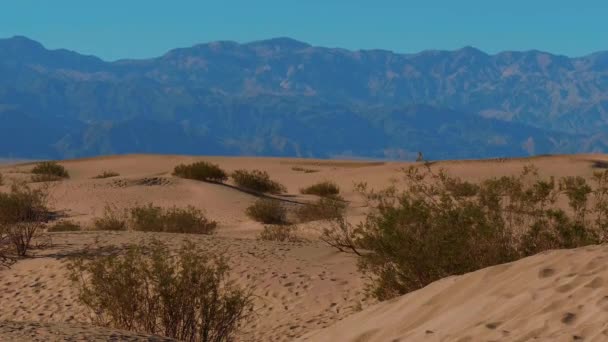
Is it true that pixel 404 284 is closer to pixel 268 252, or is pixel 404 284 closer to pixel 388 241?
pixel 388 241

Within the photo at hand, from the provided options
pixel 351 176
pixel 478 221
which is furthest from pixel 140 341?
pixel 351 176

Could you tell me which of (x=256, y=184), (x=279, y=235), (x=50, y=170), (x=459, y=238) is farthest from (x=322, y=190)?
(x=459, y=238)

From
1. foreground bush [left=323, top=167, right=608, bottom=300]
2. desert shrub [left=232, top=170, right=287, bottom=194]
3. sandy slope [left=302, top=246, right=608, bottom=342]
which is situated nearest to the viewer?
sandy slope [left=302, top=246, right=608, bottom=342]

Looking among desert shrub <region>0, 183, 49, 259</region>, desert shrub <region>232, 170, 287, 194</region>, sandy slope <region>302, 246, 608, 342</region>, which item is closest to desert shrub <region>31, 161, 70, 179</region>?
desert shrub <region>232, 170, 287, 194</region>

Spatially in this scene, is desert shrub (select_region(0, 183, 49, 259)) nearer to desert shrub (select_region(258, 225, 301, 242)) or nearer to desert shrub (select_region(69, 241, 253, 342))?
desert shrub (select_region(258, 225, 301, 242))

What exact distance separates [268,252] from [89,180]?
18.7m

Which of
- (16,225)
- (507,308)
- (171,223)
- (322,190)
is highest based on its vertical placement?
(16,225)

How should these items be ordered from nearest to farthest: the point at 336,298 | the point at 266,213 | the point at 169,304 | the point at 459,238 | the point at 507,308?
the point at 507,308 → the point at 169,304 → the point at 459,238 → the point at 336,298 → the point at 266,213

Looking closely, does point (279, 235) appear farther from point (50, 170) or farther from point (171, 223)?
point (50, 170)

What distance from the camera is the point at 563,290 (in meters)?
6.55

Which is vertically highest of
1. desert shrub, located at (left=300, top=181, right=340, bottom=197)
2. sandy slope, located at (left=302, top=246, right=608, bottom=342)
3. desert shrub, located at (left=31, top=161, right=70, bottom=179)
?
desert shrub, located at (left=31, top=161, right=70, bottom=179)

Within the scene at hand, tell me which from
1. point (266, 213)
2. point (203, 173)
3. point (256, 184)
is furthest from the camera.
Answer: point (203, 173)

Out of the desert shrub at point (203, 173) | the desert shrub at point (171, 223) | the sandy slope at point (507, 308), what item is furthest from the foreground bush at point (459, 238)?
the desert shrub at point (203, 173)

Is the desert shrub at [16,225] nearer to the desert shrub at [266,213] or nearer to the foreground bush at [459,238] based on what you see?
the foreground bush at [459,238]
